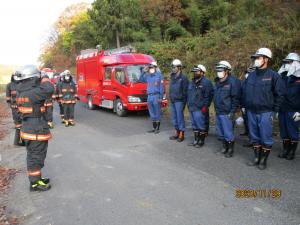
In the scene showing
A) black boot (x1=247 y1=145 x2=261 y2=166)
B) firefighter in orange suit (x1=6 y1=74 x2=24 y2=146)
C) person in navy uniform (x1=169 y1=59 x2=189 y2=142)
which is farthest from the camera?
firefighter in orange suit (x1=6 y1=74 x2=24 y2=146)

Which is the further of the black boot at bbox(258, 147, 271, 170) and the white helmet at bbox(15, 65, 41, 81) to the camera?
the black boot at bbox(258, 147, 271, 170)

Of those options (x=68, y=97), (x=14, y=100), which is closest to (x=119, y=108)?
(x=68, y=97)

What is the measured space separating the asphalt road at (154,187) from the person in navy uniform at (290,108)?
1.25 feet

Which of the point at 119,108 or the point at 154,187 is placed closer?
the point at 154,187

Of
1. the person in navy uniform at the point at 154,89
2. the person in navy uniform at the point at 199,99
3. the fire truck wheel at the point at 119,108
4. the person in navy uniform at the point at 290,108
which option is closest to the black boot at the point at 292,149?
the person in navy uniform at the point at 290,108

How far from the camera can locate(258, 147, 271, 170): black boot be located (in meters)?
6.08

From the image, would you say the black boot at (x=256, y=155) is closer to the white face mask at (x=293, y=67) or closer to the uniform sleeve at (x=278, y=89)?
the uniform sleeve at (x=278, y=89)

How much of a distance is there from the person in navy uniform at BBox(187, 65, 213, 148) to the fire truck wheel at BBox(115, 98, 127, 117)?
5.72m

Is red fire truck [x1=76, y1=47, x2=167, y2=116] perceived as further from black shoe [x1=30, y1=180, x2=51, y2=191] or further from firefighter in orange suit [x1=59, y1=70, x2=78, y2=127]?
black shoe [x1=30, y1=180, x2=51, y2=191]

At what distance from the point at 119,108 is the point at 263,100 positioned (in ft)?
27.5

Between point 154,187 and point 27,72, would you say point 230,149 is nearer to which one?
point 154,187

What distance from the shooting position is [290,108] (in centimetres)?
658

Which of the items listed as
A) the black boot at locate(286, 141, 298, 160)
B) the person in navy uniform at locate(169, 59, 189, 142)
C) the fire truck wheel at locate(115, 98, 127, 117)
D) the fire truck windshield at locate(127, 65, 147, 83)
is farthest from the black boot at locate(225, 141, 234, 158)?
the fire truck wheel at locate(115, 98, 127, 117)

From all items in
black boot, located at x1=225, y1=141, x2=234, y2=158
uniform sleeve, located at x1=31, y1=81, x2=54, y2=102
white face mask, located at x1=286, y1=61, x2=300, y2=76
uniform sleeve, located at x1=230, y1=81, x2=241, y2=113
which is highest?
white face mask, located at x1=286, y1=61, x2=300, y2=76
